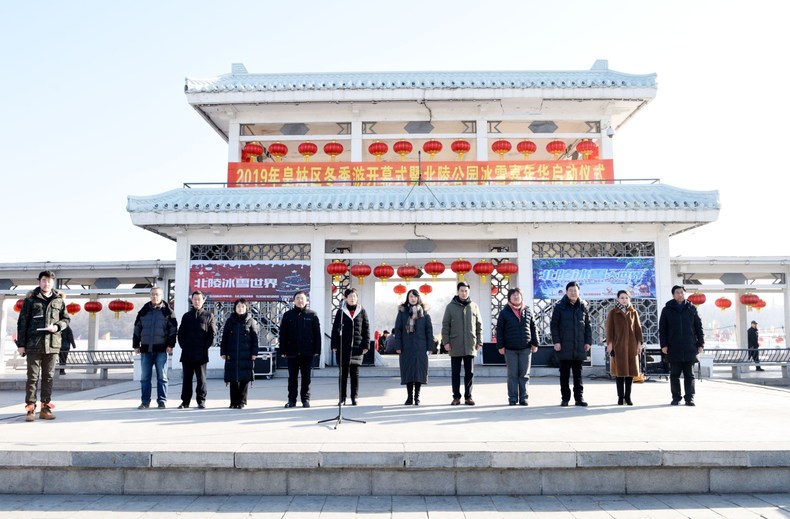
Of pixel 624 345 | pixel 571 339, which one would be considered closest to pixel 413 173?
pixel 571 339

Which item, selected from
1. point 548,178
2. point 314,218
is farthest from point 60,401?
point 548,178

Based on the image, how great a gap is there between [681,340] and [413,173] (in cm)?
670

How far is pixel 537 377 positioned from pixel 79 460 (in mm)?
8560

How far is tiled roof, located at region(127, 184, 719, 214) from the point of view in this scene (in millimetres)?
11227

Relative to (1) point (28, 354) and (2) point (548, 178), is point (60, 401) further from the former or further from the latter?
(2) point (548, 178)

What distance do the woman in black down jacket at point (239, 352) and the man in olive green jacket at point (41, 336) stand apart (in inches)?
75.8

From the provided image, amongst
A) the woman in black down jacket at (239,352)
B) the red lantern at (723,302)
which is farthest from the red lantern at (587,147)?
the woman in black down jacket at (239,352)

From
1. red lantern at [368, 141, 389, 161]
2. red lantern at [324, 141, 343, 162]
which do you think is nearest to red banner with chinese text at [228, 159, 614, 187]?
red lantern at [324, 141, 343, 162]

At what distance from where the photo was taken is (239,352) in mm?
7551

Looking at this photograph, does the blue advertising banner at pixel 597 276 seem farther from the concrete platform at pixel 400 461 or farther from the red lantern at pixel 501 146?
the concrete platform at pixel 400 461

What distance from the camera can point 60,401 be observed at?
8.45m

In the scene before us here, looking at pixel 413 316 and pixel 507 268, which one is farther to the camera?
pixel 507 268

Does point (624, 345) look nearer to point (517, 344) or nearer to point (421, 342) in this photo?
point (517, 344)

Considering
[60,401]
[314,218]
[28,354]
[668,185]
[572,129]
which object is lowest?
[60,401]
